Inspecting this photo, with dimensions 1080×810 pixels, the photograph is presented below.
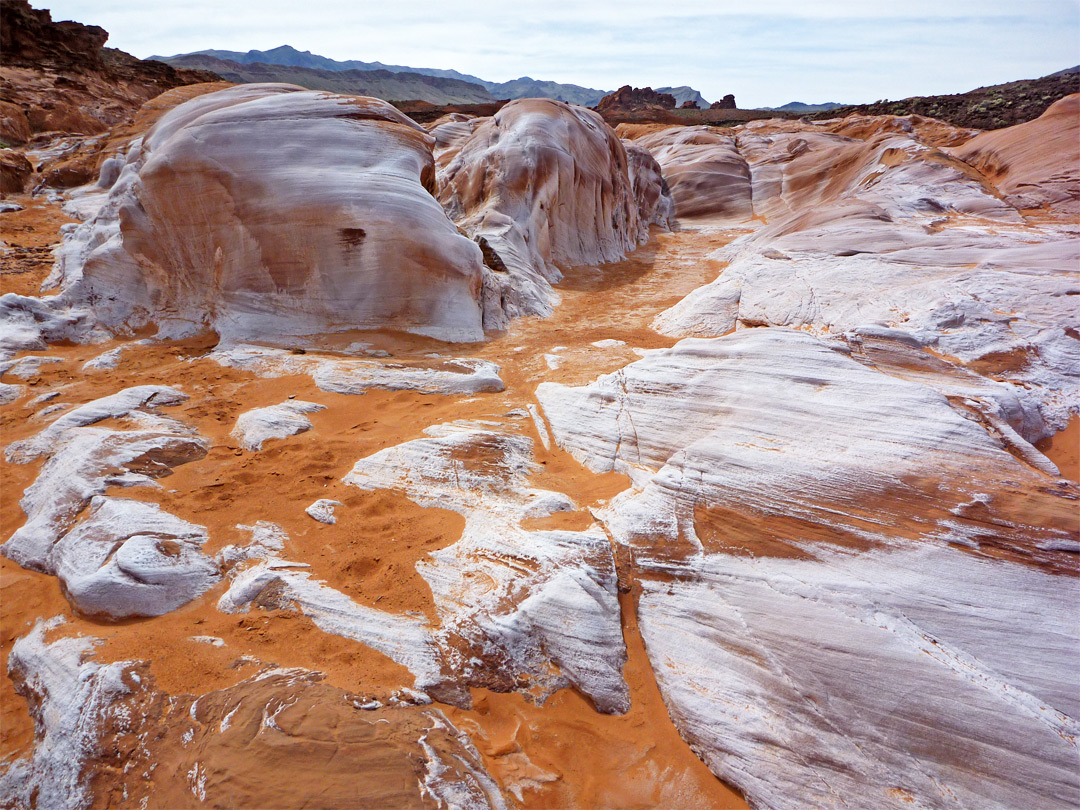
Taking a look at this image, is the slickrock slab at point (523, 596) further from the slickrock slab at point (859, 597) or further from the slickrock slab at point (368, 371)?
the slickrock slab at point (368, 371)

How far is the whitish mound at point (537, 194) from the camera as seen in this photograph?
9.68 m

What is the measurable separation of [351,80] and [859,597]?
272 feet

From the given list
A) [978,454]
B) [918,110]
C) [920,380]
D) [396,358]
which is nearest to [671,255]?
[396,358]

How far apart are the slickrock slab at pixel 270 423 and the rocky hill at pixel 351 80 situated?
6018 cm

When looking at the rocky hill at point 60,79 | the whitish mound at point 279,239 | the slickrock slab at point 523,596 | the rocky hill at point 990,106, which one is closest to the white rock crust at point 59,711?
the slickrock slab at point 523,596

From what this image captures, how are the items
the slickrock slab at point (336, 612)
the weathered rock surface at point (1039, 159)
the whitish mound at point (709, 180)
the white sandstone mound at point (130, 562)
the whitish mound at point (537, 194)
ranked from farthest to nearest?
the whitish mound at point (709, 180) → the whitish mound at point (537, 194) → the weathered rock surface at point (1039, 159) → the white sandstone mound at point (130, 562) → the slickrock slab at point (336, 612)

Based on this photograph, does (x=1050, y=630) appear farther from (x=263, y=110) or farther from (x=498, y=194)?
(x=498, y=194)

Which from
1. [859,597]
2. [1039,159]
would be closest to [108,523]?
[859,597]

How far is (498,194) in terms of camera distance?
406 inches

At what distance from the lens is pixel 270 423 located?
4.70 metres

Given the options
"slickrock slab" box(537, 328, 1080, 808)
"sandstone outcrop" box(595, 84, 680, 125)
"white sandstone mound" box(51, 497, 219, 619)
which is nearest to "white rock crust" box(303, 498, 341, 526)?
"white sandstone mound" box(51, 497, 219, 619)

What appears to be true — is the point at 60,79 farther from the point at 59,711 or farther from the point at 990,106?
the point at 990,106

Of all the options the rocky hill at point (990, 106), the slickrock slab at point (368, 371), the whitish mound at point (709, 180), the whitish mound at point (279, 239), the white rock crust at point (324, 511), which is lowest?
the white rock crust at point (324, 511)

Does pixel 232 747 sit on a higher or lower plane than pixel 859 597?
lower
